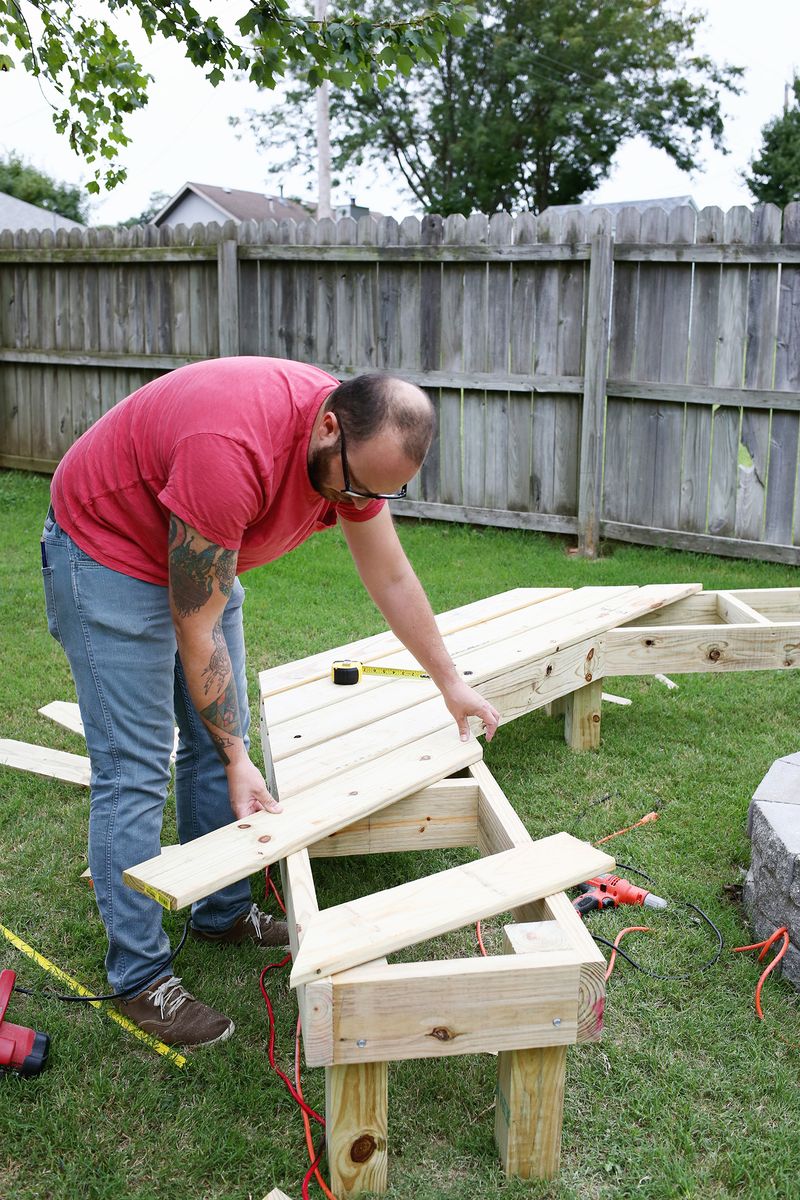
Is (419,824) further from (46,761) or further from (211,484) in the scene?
(46,761)

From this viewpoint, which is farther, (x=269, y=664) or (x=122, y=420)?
(x=269, y=664)

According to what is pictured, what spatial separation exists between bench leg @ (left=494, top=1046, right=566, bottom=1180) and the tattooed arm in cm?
86

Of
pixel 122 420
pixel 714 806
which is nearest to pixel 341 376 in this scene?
pixel 714 806

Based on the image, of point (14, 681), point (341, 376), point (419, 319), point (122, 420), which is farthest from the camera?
point (341, 376)

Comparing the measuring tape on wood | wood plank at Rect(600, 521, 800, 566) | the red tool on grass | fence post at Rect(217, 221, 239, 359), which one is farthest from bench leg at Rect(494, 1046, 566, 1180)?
fence post at Rect(217, 221, 239, 359)

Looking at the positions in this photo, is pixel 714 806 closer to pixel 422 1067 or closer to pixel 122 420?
pixel 422 1067

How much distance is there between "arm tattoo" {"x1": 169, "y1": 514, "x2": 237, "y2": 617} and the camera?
207 centimetres

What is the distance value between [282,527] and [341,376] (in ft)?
21.1

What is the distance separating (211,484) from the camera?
2.02 metres

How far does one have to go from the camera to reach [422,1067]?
8.04 feet

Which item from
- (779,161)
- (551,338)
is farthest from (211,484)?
(779,161)

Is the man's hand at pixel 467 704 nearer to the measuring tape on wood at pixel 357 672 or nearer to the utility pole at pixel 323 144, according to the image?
the measuring tape on wood at pixel 357 672

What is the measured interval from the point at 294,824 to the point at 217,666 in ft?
1.79

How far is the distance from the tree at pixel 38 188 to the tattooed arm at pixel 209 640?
4844 cm
